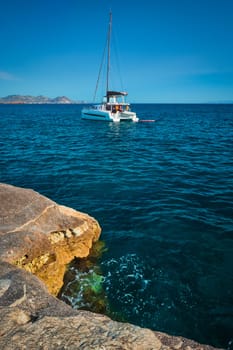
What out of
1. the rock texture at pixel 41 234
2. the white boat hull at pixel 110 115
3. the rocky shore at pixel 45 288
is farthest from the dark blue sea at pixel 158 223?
the white boat hull at pixel 110 115

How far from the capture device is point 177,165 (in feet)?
51.6

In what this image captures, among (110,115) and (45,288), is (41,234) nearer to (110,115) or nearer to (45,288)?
(45,288)

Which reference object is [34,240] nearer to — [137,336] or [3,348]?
[3,348]

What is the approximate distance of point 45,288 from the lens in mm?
3979

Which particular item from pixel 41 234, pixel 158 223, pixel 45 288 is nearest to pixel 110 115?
pixel 158 223

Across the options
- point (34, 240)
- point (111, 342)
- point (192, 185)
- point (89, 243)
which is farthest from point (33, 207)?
point (192, 185)

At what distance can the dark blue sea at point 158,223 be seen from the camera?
514cm

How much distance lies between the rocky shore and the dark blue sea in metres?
1.29

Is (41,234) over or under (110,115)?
under

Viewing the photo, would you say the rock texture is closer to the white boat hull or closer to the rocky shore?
the rocky shore

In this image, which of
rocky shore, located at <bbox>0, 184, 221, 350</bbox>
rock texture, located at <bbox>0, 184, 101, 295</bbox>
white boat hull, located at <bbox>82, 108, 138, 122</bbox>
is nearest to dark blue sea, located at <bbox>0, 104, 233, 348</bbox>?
rock texture, located at <bbox>0, 184, 101, 295</bbox>

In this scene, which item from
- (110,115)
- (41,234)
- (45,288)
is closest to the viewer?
(45,288)

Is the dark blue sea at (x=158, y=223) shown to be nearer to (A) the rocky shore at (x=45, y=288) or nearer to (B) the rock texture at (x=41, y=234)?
(B) the rock texture at (x=41, y=234)

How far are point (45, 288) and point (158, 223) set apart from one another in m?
5.24
